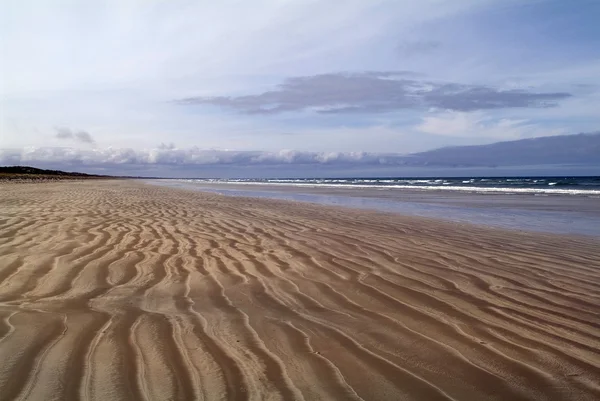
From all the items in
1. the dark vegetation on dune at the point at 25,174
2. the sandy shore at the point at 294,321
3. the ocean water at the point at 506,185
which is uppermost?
the dark vegetation on dune at the point at 25,174

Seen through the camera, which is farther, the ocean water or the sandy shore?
the ocean water

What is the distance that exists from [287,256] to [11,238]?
14.8 feet

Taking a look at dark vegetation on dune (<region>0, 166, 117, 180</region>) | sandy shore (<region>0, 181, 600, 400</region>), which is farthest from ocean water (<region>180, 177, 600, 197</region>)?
dark vegetation on dune (<region>0, 166, 117, 180</region>)

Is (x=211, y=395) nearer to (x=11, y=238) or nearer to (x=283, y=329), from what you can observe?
(x=283, y=329)

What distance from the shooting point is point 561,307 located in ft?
14.2

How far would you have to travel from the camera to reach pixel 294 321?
3.83 m

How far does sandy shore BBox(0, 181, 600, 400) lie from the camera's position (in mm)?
2693

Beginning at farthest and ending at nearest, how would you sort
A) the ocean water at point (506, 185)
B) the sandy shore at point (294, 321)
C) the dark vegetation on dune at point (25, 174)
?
the dark vegetation on dune at point (25, 174)
the ocean water at point (506, 185)
the sandy shore at point (294, 321)

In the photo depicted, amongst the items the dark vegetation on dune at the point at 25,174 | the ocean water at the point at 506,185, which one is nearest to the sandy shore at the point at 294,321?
the ocean water at the point at 506,185

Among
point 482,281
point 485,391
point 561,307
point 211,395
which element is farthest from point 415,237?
point 211,395

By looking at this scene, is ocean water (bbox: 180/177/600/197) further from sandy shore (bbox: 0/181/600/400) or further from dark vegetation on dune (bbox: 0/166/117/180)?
dark vegetation on dune (bbox: 0/166/117/180)

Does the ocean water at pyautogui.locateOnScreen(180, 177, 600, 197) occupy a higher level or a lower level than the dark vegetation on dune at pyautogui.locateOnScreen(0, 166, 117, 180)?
lower

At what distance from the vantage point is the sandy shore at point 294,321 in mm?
2693

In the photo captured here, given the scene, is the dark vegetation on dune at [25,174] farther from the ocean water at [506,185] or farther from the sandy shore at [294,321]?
the sandy shore at [294,321]
